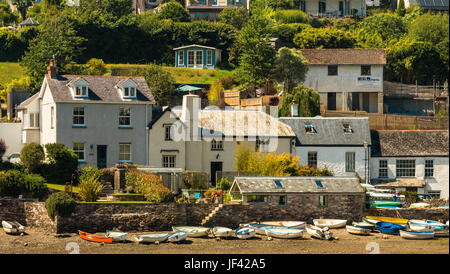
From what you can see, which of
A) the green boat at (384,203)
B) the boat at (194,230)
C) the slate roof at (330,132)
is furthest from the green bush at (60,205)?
the slate roof at (330,132)

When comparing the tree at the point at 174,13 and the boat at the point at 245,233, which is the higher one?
the tree at the point at 174,13

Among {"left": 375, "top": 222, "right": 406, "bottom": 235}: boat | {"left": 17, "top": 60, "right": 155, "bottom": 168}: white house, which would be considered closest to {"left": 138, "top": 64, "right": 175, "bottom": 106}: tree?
{"left": 17, "top": 60, "right": 155, "bottom": 168}: white house

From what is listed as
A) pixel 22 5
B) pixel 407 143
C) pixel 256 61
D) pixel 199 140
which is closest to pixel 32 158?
pixel 199 140

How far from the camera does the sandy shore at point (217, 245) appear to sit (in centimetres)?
4178

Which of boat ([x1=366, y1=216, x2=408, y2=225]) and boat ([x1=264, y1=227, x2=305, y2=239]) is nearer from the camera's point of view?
boat ([x1=264, y1=227, x2=305, y2=239])

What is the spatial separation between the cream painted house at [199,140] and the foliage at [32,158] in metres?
9.00

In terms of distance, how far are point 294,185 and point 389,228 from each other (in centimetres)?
637

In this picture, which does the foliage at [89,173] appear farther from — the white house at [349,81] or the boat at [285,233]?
the white house at [349,81]

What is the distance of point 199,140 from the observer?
6166cm

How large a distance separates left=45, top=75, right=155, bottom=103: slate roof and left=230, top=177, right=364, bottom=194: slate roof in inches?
571

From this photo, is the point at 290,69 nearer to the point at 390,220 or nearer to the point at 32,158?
the point at 32,158

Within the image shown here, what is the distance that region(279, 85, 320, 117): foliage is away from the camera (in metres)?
71.9

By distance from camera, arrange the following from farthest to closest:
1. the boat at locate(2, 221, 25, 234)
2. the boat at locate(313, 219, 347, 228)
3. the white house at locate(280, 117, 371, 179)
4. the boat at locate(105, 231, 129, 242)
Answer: the white house at locate(280, 117, 371, 179)
the boat at locate(313, 219, 347, 228)
the boat at locate(2, 221, 25, 234)
the boat at locate(105, 231, 129, 242)

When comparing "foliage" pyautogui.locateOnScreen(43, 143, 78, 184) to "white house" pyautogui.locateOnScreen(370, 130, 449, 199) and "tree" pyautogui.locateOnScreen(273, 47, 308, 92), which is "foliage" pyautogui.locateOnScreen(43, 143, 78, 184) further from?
"tree" pyautogui.locateOnScreen(273, 47, 308, 92)
